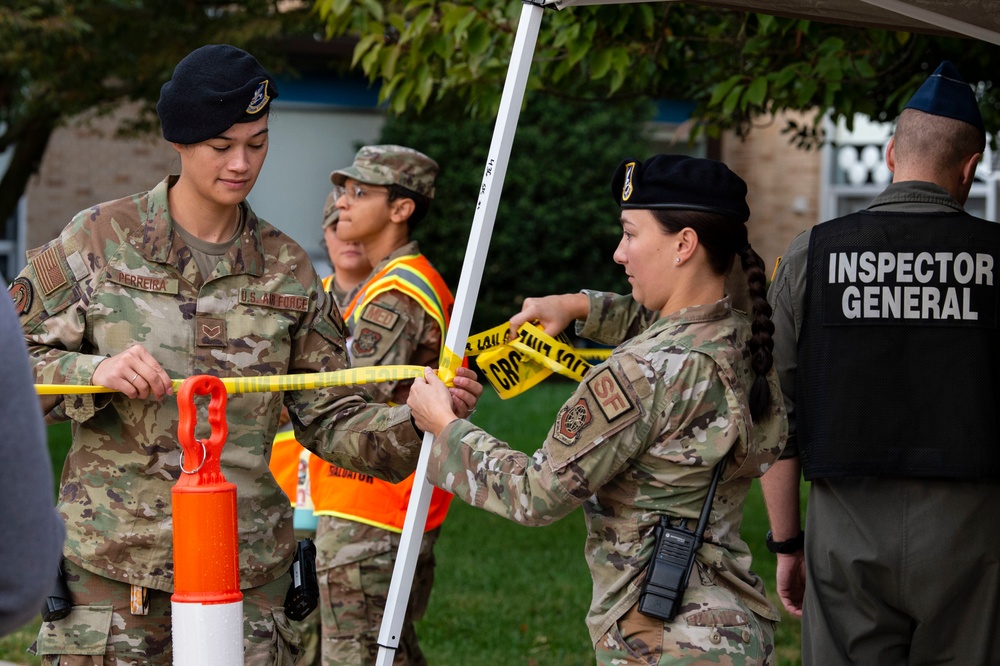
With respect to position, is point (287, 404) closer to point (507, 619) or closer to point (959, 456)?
point (959, 456)

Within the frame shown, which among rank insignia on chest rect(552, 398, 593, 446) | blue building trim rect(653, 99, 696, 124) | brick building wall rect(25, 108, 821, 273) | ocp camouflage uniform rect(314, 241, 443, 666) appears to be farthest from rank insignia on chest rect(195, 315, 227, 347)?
blue building trim rect(653, 99, 696, 124)

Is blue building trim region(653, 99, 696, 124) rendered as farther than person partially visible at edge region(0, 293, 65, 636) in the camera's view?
Yes

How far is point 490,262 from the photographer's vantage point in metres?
18.2

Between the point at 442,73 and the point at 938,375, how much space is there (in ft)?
11.4

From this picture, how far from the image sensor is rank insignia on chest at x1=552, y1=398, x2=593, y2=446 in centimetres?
271

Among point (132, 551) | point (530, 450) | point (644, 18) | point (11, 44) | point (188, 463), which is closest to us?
point (188, 463)

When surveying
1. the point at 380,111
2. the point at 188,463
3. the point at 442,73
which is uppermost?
the point at 380,111

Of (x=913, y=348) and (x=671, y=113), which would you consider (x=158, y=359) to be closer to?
(x=913, y=348)

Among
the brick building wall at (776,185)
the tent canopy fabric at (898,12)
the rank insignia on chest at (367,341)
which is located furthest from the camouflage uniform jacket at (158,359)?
the brick building wall at (776,185)

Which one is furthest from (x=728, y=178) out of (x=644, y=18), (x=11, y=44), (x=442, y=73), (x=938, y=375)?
(x=11, y=44)

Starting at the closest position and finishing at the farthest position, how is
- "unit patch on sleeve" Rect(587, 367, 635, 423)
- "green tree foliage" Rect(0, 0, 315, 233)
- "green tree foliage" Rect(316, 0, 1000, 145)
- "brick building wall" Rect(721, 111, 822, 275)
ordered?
"unit patch on sleeve" Rect(587, 367, 635, 423)
"green tree foliage" Rect(316, 0, 1000, 145)
"green tree foliage" Rect(0, 0, 315, 233)
"brick building wall" Rect(721, 111, 822, 275)

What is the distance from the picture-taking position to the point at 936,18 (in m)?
3.22

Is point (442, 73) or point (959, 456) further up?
point (442, 73)

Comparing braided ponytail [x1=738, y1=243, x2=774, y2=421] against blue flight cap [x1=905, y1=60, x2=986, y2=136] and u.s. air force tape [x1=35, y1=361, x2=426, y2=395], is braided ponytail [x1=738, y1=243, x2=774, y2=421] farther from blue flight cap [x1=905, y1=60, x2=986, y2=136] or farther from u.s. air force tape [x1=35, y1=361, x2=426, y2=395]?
blue flight cap [x1=905, y1=60, x2=986, y2=136]
